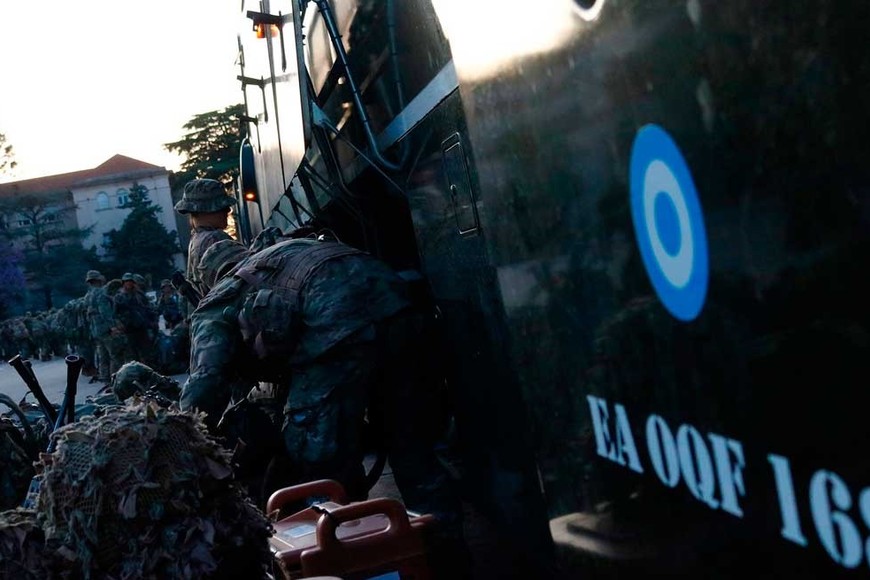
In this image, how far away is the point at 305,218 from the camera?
25.9ft

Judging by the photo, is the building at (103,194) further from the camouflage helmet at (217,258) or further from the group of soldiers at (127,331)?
the camouflage helmet at (217,258)

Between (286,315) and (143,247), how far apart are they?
7993 cm

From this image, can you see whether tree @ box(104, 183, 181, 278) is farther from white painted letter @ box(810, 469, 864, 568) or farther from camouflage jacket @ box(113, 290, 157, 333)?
white painted letter @ box(810, 469, 864, 568)

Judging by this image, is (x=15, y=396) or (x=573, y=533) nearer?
(x=573, y=533)

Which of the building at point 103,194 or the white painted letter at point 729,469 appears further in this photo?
the building at point 103,194

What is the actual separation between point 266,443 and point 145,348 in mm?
12532

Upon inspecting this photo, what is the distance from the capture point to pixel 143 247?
82.7m

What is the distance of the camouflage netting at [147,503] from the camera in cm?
226

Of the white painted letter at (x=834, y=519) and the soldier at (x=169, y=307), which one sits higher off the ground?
the soldier at (x=169, y=307)

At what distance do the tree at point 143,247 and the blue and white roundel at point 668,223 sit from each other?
8147 cm

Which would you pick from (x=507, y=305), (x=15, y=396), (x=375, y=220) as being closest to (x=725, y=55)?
(x=507, y=305)

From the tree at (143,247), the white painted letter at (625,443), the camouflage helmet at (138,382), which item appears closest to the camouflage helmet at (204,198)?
the camouflage helmet at (138,382)

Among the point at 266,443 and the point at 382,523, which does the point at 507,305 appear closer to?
the point at 382,523

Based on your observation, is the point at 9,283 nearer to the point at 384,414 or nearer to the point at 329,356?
the point at 384,414
